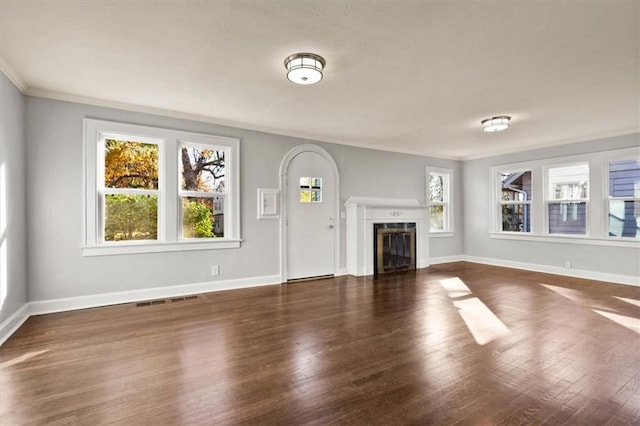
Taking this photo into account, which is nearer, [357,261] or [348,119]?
[348,119]

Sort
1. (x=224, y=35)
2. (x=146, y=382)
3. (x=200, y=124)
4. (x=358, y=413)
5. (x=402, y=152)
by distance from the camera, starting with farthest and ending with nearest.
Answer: (x=402, y=152) < (x=200, y=124) < (x=224, y=35) < (x=146, y=382) < (x=358, y=413)

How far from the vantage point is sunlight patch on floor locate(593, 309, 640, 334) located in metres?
3.02

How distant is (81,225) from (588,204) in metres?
7.78

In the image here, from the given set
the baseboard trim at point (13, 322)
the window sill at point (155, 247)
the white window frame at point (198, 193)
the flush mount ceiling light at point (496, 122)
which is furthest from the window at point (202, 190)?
the flush mount ceiling light at point (496, 122)

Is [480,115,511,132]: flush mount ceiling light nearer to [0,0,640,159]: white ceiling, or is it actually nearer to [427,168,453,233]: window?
[0,0,640,159]: white ceiling

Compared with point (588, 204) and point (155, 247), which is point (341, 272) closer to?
point (155, 247)

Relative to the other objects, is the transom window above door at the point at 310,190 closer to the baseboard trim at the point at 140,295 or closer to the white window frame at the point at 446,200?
the baseboard trim at the point at 140,295

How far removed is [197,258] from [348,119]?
2.98 metres

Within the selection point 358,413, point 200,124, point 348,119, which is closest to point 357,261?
point 348,119

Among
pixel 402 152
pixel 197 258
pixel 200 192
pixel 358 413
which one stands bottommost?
pixel 358 413

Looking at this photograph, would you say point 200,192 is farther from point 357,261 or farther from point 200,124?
point 357,261

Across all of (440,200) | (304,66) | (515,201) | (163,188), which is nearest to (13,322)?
(163,188)

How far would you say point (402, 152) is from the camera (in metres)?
6.64

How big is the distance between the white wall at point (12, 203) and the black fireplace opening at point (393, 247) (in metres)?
4.89
